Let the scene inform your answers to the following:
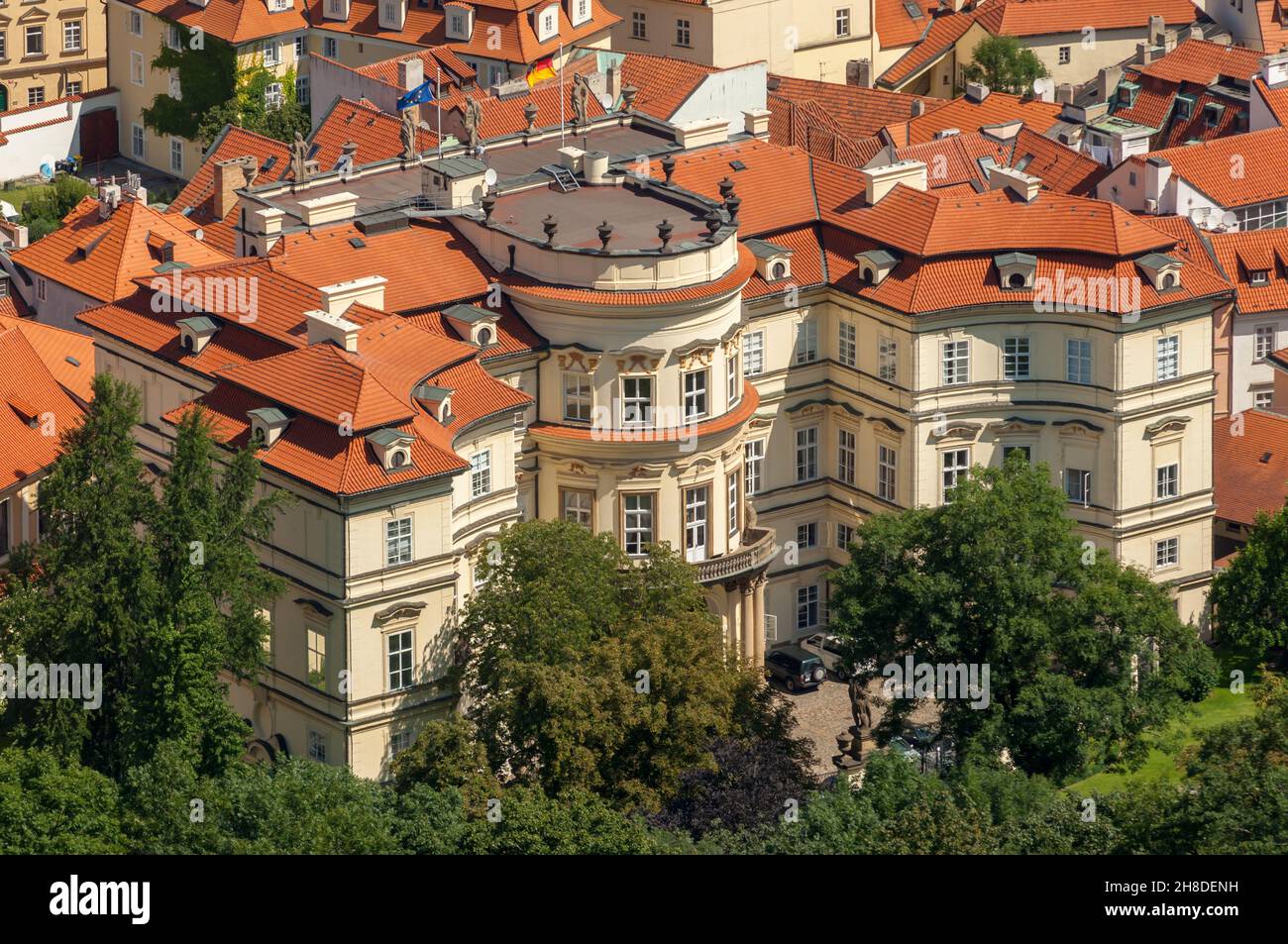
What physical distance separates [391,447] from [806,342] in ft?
84.6

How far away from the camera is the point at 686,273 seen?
108062 millimetres

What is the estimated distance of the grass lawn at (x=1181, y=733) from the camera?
10631 cm

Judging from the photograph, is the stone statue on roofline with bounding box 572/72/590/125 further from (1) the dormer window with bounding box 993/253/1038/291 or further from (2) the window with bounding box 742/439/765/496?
(1) the dormer window with bounding box 993/253/1038/291

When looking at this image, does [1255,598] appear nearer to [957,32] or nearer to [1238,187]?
[1238,187]

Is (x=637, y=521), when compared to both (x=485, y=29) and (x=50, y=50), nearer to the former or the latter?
(x=485, y=29)

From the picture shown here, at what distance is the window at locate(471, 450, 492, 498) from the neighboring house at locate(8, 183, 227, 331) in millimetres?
23108

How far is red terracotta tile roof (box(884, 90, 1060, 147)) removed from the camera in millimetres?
148750

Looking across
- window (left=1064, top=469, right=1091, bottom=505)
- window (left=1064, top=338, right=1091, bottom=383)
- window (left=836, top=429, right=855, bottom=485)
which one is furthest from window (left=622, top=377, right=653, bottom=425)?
window (left=1064, top=469, right=1091, bottom=505)

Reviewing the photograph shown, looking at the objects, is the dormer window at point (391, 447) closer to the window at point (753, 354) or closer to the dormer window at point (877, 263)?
the window at point (753, 354)

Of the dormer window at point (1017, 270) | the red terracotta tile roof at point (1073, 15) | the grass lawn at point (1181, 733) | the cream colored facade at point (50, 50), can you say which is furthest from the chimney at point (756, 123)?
the cream colored facade at point (50, 50)

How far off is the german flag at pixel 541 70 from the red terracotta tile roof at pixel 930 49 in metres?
19.9

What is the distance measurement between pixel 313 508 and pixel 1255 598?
3959cm

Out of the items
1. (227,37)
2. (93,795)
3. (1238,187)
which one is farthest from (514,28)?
(93,795)

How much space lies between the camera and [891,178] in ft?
396
